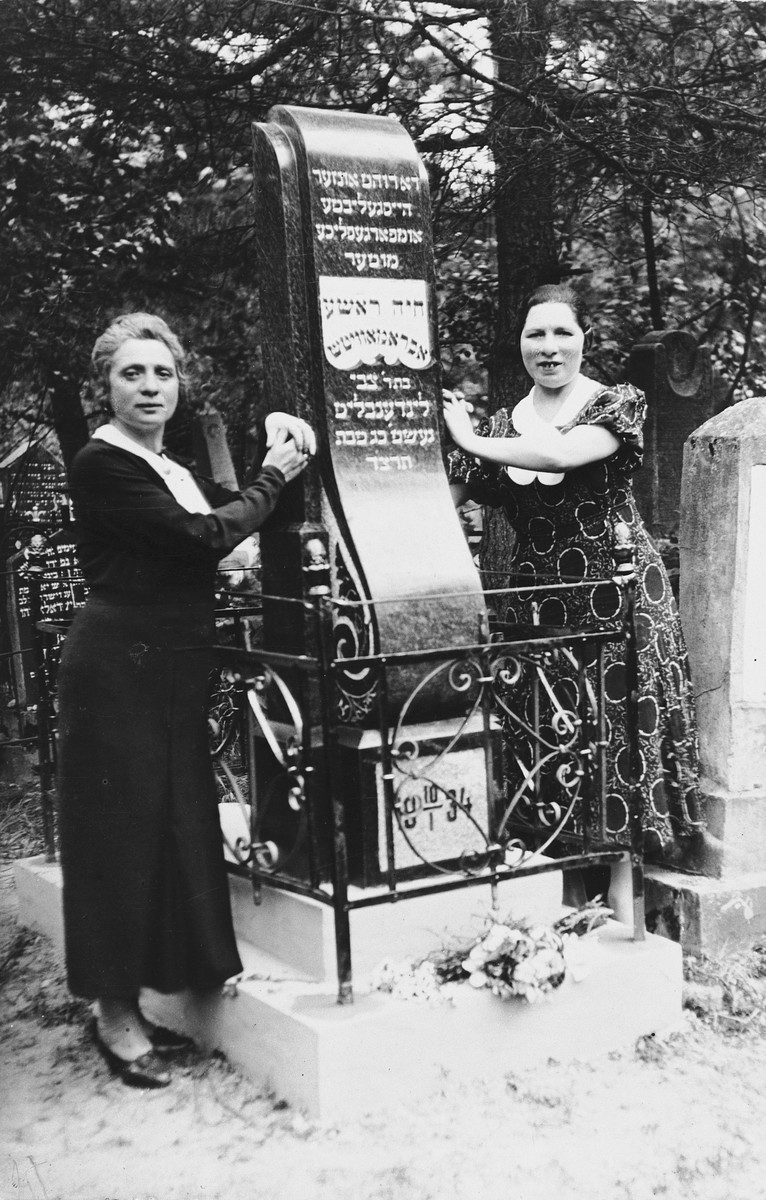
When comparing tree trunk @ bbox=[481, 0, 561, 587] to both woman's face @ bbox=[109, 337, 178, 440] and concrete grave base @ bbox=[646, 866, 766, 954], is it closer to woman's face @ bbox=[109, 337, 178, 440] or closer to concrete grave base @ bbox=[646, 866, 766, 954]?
concrete grave base @ bbox=[646, 866, 766, 954]

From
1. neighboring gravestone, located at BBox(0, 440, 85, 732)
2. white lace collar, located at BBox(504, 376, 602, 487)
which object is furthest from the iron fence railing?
neighboring gravestone, located at BBox(0, 440, 85, 732)

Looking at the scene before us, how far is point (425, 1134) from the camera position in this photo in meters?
2.92

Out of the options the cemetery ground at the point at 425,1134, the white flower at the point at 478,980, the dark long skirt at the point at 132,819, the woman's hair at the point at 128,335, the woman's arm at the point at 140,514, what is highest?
the woman's hair at the point at 128,335

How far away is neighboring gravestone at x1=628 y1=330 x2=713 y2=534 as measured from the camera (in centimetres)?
736

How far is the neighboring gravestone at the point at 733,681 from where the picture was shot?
4.11 metres

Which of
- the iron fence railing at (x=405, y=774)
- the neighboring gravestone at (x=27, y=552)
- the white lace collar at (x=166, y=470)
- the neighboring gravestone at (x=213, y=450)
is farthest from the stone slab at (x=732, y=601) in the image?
the neighboring gravestone at (x=213, y=450)

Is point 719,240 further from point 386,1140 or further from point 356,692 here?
point 386,1140

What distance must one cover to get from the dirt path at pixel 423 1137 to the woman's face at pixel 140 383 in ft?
5.87

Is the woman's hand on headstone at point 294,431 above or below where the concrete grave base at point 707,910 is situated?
above

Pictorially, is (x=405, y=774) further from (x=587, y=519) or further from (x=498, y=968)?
(x=587, y=519)

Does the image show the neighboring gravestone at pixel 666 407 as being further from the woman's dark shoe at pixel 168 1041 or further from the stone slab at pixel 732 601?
the woman's dark shoe at pixel 168 1041

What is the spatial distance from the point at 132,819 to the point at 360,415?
133 centimetres

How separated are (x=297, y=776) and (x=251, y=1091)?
0.82m

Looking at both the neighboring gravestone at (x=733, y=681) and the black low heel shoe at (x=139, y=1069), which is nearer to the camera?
the black low heel shoe at (x=139, y=1069)
